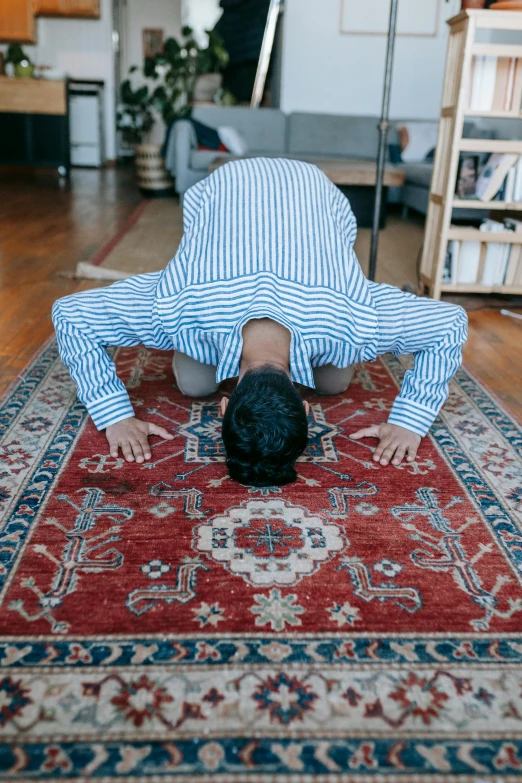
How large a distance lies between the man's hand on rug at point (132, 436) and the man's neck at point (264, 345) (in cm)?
Answer: 29

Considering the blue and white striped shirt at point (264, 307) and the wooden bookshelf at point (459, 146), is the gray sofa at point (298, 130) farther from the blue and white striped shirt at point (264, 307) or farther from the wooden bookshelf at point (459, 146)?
the blue and white striped shirt at point (264, 307)

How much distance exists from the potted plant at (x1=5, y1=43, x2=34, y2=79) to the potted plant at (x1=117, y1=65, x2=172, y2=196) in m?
1.20

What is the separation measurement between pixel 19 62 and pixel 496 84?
6804mm

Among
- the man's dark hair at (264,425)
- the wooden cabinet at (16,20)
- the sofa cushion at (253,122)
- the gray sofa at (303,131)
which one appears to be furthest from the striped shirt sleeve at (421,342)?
the wooden cabinet at (16,20)

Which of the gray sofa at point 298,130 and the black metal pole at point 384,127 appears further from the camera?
the gray sofa at point 298,130

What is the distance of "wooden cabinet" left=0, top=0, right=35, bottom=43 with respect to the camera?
807 centimetres

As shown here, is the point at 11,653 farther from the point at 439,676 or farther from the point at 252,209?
the point at 252,209

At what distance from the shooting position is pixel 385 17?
5.93 metres

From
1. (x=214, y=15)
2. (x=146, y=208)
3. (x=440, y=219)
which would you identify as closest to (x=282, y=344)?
(x=440, y=219)

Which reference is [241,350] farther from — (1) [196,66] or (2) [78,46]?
(2) [78,46]

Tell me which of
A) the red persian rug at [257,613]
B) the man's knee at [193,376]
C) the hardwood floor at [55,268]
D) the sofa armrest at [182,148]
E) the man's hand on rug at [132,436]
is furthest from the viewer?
the sofa armrest at [182,148]

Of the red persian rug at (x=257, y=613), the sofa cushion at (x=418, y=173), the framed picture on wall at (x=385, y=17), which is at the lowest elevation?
the red persian rug at (x=257, y=613)

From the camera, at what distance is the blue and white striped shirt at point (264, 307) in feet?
4.58

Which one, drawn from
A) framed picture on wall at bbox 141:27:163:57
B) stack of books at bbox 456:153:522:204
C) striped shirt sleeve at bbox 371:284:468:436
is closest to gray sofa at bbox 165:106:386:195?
stack of books at bbox 456:153:522:204
